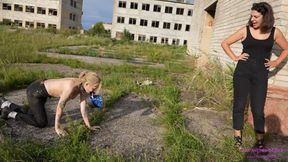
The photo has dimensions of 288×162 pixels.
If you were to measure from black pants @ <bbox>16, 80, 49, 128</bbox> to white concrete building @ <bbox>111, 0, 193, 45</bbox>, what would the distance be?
1900 inches

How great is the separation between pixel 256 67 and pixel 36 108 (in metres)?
3.23

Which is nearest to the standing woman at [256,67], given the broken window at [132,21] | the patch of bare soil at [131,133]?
the patch of bare soil at [131,133]

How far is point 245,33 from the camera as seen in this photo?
155 inches

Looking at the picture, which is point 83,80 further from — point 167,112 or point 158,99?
point 158,99

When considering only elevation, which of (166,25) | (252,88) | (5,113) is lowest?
(5,113)

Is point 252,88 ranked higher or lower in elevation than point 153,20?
lower

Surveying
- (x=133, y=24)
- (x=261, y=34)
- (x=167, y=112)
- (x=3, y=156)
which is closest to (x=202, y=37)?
(x=167, y=112)

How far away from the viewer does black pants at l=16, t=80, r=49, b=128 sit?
4.05 m

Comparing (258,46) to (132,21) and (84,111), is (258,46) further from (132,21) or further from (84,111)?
(132,21)

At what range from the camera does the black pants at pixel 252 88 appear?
→ 3869 mm

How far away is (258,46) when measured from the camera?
3.83 meters

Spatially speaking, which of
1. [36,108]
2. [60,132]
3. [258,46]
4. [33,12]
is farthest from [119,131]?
[33,12]

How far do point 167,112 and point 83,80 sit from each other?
6.63ft

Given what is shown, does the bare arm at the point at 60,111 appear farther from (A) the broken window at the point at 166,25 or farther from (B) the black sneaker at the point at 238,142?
(A) the broken window at the point at 166,25
